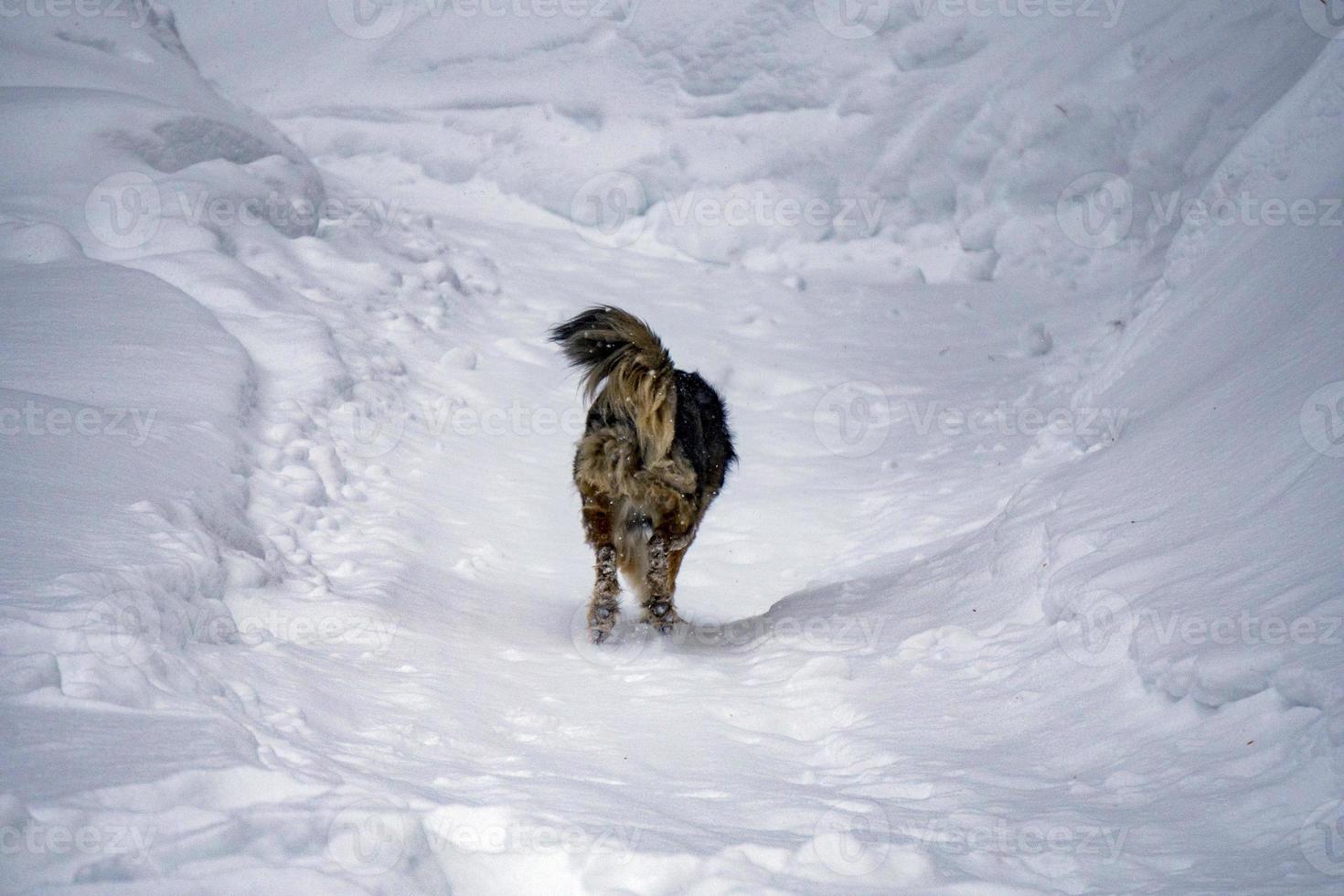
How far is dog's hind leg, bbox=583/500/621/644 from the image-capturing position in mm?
5074

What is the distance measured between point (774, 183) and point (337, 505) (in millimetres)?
10148

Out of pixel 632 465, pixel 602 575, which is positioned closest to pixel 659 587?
pixel 602 575

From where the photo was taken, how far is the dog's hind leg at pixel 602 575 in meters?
5.07

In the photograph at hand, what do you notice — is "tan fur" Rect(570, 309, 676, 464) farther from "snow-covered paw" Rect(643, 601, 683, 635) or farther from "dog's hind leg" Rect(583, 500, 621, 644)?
"snow-covered paw" Rect(643, 601, 683, 635)

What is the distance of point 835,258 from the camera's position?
13.6 metres

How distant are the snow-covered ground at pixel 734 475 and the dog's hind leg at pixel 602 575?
0.43ft

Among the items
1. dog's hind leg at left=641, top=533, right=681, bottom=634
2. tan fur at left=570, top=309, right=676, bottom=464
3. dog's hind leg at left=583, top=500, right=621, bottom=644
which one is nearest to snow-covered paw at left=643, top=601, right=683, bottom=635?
dog's hind leg at left=641, top=533, right=681, bottom=634

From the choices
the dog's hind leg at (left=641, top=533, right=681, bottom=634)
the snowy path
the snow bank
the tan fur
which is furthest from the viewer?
the snow bank

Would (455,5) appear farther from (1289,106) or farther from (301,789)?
(301,789)

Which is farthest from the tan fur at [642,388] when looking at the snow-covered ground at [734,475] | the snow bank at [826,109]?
the snow bank at [826,109]

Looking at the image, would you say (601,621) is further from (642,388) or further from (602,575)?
(642,388)

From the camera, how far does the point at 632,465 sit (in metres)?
5.06

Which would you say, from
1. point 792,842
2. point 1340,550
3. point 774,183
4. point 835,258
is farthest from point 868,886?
point 774,183

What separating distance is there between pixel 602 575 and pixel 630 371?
3.49 ft
